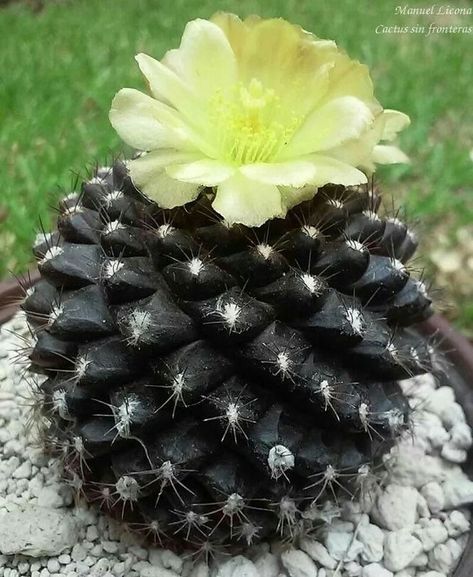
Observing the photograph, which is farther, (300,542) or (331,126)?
(300,542)

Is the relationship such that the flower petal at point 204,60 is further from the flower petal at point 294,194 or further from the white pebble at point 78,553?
the white pebble at point 78,553

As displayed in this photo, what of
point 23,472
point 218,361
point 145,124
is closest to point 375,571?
point 218,361

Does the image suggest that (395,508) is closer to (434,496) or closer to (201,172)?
(434,496)

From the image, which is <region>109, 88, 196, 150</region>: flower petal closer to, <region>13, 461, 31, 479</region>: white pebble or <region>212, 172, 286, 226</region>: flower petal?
<region>212, 172, 286, 226</region>: flower petal

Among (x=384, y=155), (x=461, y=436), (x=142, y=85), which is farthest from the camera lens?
(x=142, y=85)

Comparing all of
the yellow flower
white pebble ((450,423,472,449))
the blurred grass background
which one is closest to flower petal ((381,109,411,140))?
the yellow flower
